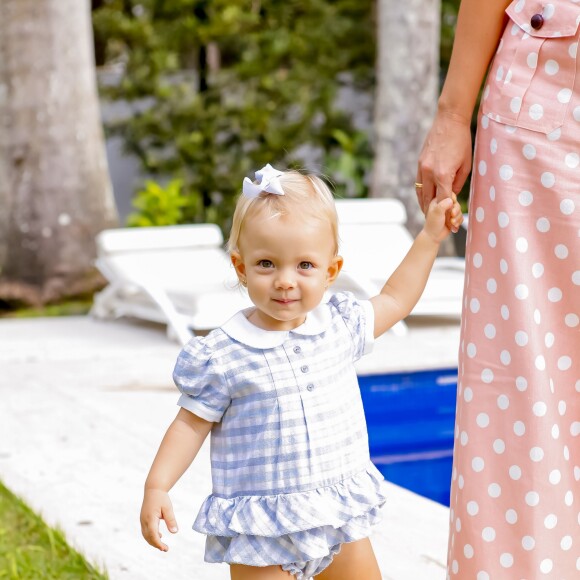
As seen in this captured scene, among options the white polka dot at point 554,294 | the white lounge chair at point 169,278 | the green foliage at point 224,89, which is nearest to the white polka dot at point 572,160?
the white polka dot at point 554,294

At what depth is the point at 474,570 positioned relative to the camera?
84.5 inches

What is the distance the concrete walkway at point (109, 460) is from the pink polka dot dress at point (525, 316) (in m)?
0.86

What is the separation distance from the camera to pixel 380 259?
8195 mm

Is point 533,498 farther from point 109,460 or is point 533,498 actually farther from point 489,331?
point 109,460

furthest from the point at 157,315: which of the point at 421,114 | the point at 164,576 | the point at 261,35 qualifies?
the point at 261,35

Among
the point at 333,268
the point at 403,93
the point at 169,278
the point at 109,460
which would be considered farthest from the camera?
the point at 403,93

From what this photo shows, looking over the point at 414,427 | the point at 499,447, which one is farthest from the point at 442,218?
the point at 414,427

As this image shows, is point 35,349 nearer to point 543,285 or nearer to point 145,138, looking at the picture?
point 543,285

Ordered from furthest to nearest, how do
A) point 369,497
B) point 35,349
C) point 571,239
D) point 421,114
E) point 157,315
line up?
point 421,114 < point 157,315 < point 35,349 < point 369,497 < point 571,239

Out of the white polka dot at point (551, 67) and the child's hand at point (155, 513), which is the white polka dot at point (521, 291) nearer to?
the white polka dot at point (551, 67)

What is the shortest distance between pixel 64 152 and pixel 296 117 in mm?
4596

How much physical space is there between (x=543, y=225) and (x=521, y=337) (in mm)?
202

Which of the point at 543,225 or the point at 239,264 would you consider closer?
the point at 543,225

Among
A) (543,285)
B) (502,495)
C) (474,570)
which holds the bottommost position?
(474,570)
